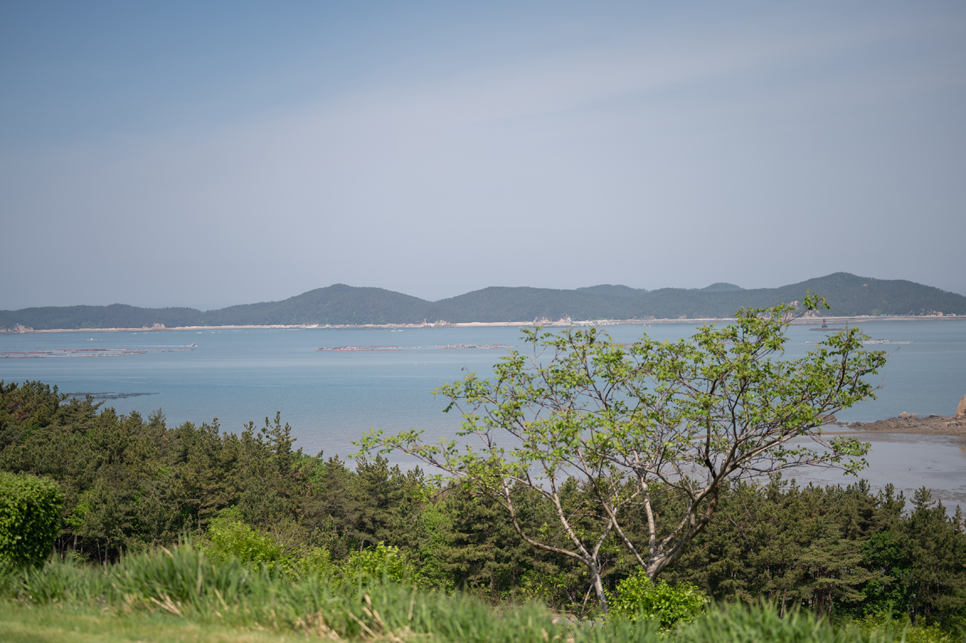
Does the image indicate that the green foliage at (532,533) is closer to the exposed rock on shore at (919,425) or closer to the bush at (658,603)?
the bush at (658,603)

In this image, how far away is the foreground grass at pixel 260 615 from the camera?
21.9 ft

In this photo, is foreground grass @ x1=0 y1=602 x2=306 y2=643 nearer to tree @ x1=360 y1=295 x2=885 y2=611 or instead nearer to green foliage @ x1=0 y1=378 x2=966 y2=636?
tree @ x1=360 y1=295 x2=885 y2=611

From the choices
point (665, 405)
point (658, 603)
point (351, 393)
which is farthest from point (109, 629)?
point (351, 393)

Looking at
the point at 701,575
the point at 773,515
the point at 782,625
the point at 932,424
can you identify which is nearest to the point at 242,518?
the point at 701,575

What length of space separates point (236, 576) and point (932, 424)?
64910 mm

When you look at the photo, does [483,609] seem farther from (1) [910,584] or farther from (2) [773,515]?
(1) [910,584]

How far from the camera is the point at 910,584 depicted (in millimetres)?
22969

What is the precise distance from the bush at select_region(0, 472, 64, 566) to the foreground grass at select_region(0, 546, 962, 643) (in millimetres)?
1777

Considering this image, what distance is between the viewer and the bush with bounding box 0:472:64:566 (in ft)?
31.6

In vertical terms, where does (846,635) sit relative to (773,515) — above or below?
above

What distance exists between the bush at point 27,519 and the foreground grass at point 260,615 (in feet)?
5.83

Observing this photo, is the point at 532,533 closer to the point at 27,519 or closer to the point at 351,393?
the point at 27,519

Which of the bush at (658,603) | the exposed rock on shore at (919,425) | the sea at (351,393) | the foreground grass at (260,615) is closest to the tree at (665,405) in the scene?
the bush at (658,603)

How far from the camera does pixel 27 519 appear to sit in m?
9.96
